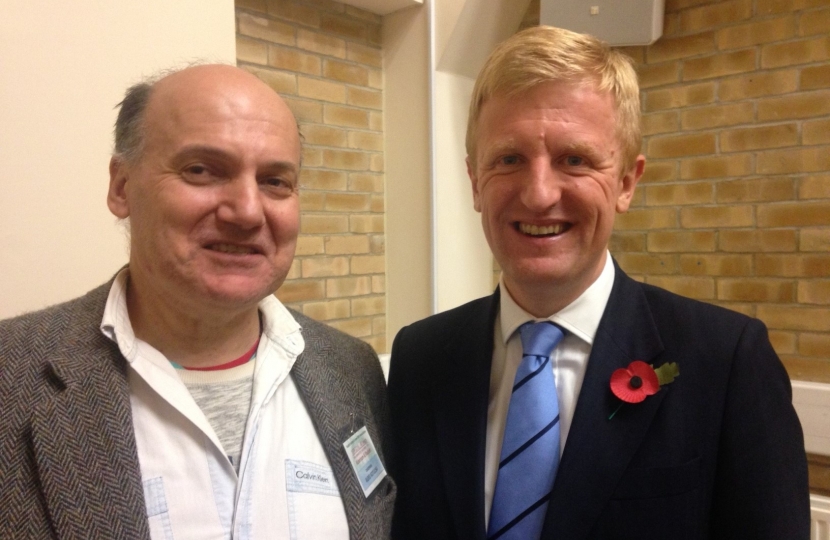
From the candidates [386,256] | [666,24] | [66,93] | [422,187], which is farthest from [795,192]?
[66,93]

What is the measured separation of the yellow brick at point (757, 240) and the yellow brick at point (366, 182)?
1664 millimetres

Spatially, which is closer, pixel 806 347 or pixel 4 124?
pixel 4 124

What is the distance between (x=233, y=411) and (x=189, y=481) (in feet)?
0.54

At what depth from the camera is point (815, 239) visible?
256cm

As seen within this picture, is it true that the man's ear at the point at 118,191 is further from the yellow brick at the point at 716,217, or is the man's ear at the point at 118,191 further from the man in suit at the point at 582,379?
the yellow brick at the point at 716,217

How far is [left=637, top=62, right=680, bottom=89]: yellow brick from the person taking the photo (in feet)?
9.43

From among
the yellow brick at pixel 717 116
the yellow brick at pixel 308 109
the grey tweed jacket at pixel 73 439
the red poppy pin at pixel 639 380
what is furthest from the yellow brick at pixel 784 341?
the yellow brick at pixel 308 109

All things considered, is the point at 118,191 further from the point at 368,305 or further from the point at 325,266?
the point at 368,305

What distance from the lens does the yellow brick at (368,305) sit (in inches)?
129

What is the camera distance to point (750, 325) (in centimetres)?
127

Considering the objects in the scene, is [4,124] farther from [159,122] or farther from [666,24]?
[666,24]

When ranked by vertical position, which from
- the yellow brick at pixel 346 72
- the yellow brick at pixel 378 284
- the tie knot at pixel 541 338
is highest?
the yellow brick at pixel 346 72

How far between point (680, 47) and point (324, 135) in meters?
1.68

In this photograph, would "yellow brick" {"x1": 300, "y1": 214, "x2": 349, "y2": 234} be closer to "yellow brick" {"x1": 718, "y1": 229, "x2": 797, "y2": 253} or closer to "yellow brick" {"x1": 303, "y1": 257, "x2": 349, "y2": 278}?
"yellow brick" {"x1": 303, "y1": 257, "x2": 349, "y2": 278}
